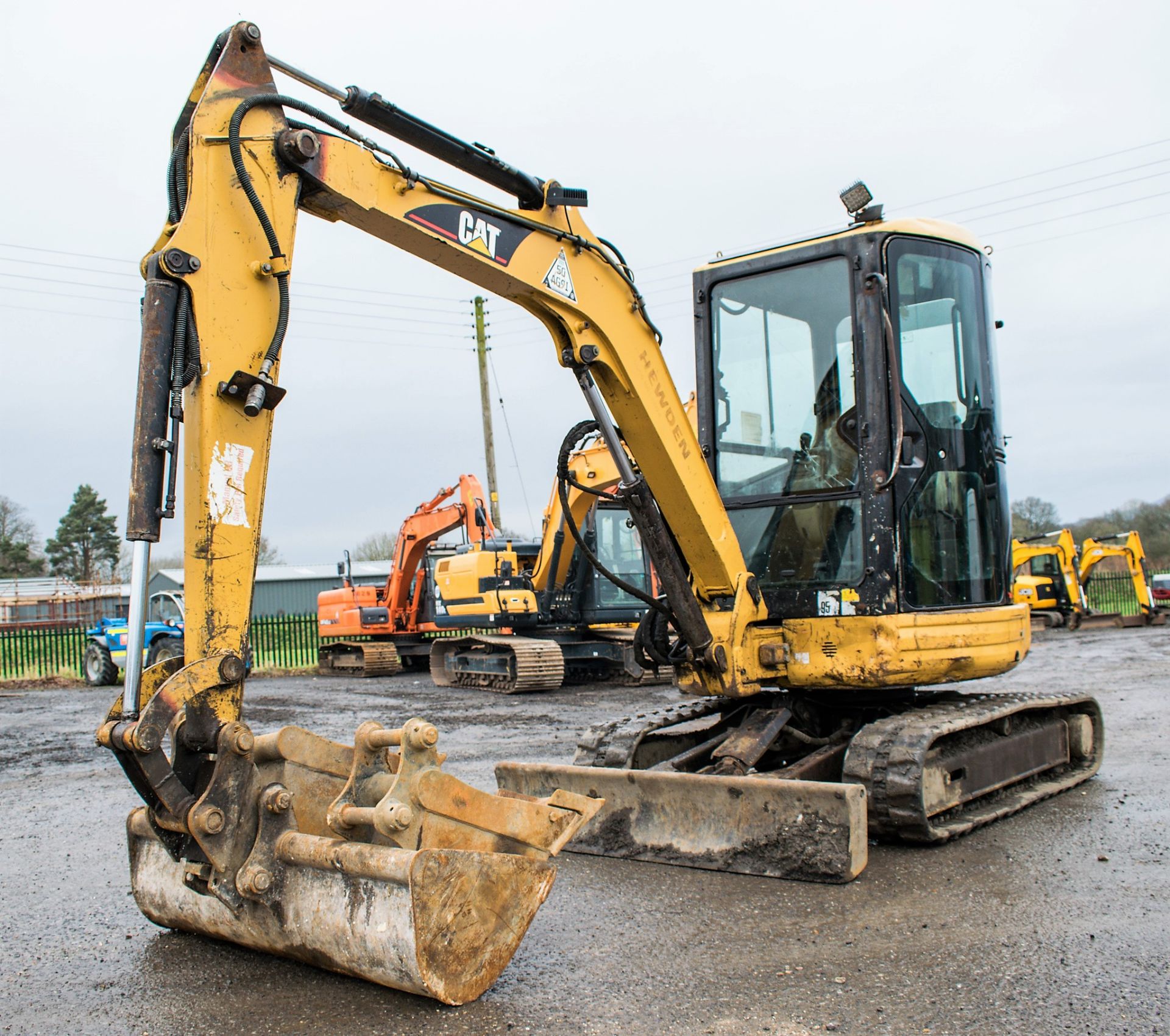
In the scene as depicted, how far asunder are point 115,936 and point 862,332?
172 inches

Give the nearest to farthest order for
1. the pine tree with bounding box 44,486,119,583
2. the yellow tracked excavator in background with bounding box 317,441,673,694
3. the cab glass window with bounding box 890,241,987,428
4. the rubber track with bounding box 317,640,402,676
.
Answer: the cab glass window with bounding box 890,241,987,428
the yellow tracked excavator in background with bounding box 317,441,673,694
the rubber track with bounding box 317,640,402,676
the pine tree with bounding box 44,486,119,583

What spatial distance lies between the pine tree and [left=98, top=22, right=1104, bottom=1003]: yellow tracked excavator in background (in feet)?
201

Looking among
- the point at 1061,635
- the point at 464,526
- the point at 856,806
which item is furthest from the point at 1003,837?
the point at 1061,635

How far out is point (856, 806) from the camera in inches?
179

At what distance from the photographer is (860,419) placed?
5.52m

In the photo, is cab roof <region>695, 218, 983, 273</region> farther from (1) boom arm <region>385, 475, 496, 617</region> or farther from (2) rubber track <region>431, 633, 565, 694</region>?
(1) boom arm <region>385, 475, 496, 617</region>

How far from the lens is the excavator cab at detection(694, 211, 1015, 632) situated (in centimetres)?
549

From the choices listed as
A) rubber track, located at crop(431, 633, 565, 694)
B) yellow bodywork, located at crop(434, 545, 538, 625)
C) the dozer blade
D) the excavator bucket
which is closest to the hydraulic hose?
the excavator bucket

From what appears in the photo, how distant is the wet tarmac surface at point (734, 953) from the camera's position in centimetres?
328

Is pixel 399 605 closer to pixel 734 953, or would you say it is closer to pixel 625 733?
pixel 625 733

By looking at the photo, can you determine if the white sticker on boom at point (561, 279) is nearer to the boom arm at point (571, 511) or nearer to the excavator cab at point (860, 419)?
the excavator cab at point (860, 419)

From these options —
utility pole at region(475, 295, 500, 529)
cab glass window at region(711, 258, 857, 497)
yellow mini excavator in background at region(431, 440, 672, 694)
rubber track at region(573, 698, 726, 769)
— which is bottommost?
rubber track at region(573, 698, 726, 769)

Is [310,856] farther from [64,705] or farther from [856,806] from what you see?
[64,705]

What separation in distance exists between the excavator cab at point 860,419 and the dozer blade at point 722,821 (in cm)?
115
